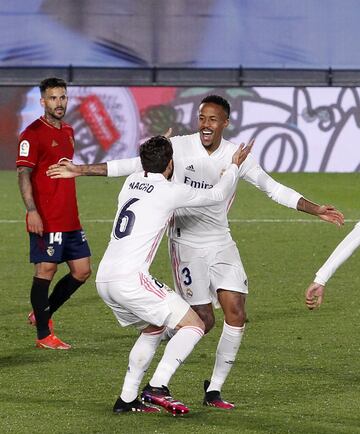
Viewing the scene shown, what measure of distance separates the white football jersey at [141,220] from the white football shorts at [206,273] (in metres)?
0.71

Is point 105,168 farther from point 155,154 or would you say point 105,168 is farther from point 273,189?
point 273,189

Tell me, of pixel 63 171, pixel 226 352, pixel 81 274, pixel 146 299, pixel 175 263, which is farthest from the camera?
pixel 81 274

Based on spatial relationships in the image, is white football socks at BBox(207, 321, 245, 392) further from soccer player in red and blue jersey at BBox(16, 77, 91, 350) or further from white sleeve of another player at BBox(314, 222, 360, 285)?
soccer player in red and blue jersey at BBox(16, 77, 91, 350)

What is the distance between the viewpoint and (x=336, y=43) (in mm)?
32469

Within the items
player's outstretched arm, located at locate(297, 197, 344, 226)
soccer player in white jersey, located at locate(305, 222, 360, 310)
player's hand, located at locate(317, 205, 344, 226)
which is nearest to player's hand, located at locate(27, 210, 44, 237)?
player's outstretched arm, located at locate(297, 197, 344, 226)

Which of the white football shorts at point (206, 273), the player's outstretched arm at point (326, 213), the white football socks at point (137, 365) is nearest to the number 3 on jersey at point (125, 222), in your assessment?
the white football socks at point (137, 365)

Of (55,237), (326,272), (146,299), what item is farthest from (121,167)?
(55,237)

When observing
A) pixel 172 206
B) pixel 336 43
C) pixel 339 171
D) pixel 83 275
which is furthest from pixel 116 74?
pixel 172 206

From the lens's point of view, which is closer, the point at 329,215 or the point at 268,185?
the point at 329,215

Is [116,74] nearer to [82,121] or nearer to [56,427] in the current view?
[82,121]

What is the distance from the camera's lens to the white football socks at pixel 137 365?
7.61 meters

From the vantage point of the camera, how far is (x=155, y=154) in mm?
7609

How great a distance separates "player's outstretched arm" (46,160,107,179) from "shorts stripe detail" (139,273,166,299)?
39.9 inches

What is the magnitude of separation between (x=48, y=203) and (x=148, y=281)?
2857mm
